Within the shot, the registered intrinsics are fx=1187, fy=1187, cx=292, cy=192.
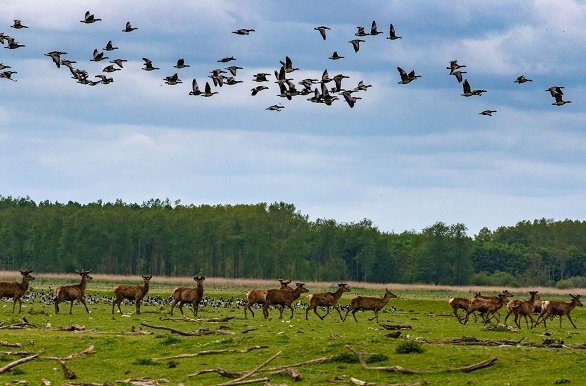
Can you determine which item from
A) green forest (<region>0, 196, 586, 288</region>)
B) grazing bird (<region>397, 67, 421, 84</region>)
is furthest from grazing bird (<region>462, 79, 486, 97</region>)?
green forest (<region>0, 196, 586, 288</region>)

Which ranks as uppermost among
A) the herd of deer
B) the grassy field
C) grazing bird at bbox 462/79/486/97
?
grazing bird at bbox 462/79/486/97

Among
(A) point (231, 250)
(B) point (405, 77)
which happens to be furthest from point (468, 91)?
(A) point (231, 250)

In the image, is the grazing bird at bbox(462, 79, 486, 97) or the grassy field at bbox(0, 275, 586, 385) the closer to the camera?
the grassy field at bbox(0, 275, 586, 385)

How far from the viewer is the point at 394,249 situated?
186500 millimetres

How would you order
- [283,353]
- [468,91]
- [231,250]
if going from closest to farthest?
1. [283,353]
2. [468,91]
3. [231,250]

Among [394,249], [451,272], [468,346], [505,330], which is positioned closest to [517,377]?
[468,346]

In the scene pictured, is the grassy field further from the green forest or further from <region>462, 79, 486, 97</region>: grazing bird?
the green forest

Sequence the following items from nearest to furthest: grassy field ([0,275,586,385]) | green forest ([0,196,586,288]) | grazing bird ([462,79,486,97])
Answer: grassy field ([0,275,586,385]), grazing bird ([462,79,486,97]), green forest ([0,196,586,288])

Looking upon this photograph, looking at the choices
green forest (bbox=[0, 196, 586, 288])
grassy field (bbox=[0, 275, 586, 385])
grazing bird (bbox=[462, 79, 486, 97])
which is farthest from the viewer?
green forest (bbox=[0, 196, 586, 288])

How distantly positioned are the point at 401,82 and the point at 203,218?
13310 centimetres

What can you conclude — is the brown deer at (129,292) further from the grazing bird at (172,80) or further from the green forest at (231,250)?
the green forest at (231,250)

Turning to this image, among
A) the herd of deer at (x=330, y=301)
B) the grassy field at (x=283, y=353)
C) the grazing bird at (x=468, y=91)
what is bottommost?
the grassy field at (x=283, y=353)

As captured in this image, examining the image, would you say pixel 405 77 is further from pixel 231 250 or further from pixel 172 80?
pixel 231 250

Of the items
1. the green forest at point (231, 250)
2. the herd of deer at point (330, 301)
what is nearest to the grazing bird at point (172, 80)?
the herd of deer at point (330, 301)
